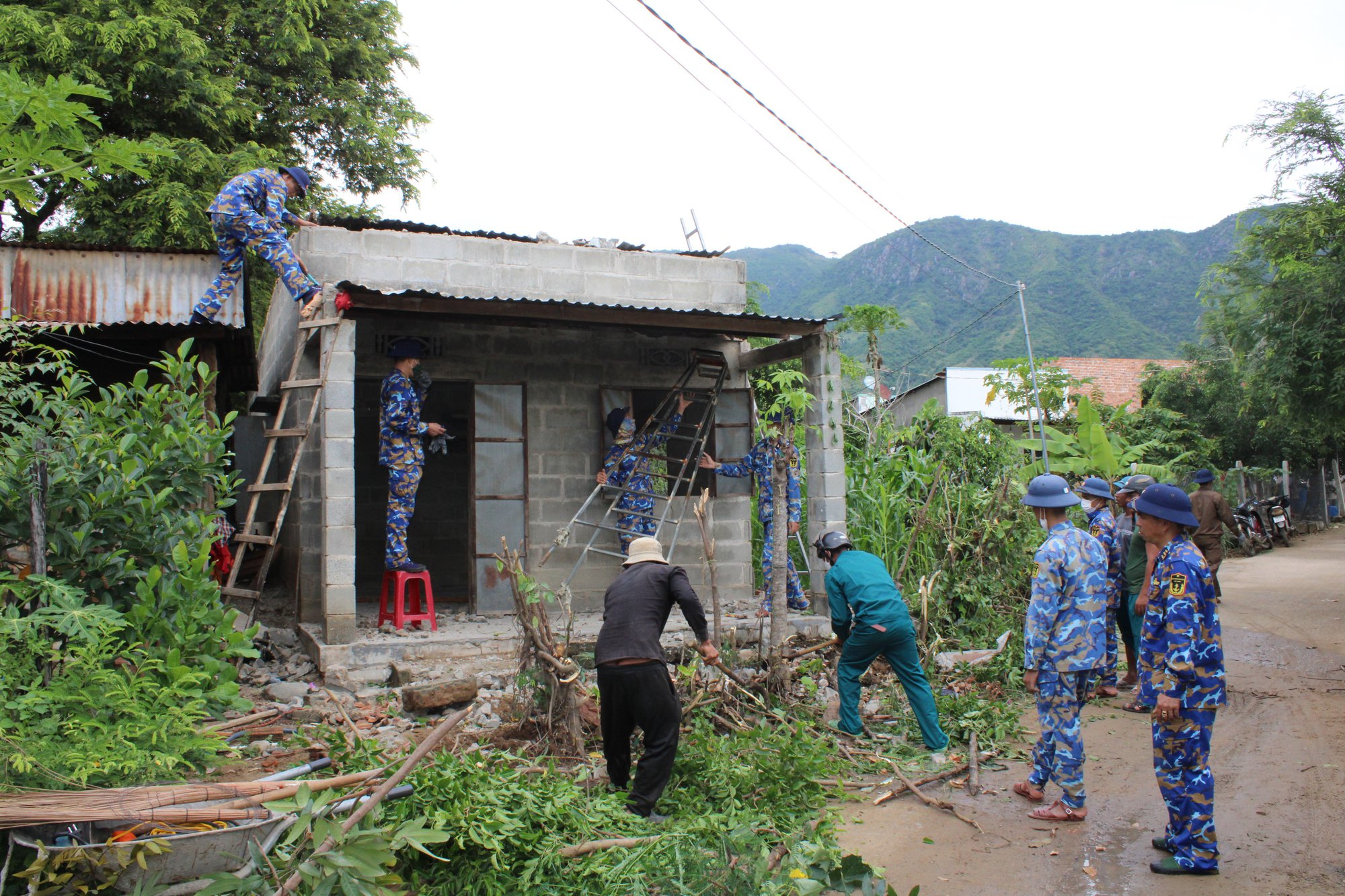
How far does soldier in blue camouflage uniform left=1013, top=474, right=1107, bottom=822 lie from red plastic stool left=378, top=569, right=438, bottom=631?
4.91 meters

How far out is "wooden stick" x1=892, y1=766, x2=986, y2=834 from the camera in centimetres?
489

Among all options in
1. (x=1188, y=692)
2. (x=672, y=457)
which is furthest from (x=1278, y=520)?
(x=1188, y=692)

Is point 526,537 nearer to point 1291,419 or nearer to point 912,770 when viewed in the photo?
point 912,770

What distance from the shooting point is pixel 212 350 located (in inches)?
336

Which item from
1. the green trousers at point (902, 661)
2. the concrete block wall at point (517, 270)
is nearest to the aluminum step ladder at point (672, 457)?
the concrete block wall at point (517, 270)

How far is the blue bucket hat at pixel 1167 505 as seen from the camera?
4.40 meters

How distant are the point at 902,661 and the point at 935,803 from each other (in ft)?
3.49

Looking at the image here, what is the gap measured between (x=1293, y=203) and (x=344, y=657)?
42.0 feet

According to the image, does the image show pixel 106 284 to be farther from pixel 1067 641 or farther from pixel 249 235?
pixel 1067 641

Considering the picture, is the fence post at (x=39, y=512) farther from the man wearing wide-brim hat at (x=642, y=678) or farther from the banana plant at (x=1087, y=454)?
the banana plant at (x=1087, y=454)

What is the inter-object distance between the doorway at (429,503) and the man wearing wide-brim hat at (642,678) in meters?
7.25

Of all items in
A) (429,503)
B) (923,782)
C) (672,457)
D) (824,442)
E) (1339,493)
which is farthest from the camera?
(1339,493)

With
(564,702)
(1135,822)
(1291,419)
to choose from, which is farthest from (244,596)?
(1291,419)

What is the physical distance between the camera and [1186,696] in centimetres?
422
